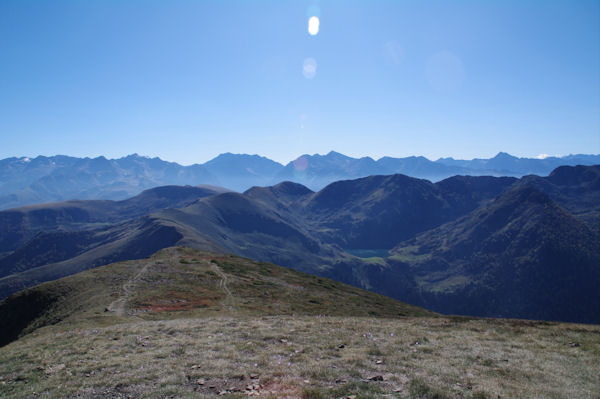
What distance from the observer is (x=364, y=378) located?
16.0 m

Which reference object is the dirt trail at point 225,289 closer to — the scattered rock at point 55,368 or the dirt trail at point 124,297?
the dirt trail at point 124,297

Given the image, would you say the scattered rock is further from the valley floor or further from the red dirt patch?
the red dirt patch

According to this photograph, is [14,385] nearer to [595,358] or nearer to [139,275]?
[595,358]

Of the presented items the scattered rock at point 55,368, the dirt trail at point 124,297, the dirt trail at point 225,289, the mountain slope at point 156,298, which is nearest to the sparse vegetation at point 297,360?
the scattered rock at point 55,368

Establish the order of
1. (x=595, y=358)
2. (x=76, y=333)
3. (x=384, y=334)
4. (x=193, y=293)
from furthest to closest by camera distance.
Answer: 1. (x=193, y=293)
2. (x=76, y=333)
3. (x=384, y=334)
4. (x=595, y=358)

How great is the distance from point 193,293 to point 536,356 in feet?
153

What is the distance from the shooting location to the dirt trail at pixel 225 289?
153 feet

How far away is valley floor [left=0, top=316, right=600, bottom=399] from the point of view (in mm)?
14609

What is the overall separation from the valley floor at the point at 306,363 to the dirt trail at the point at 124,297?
10.5 metres

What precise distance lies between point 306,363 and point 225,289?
4210 centimetres

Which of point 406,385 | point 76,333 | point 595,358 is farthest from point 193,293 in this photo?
point 595,358

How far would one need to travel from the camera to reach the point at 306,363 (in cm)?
1808

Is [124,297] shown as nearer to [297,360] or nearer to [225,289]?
[225,289]

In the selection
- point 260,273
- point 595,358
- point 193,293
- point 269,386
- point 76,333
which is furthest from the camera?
point 260,273
